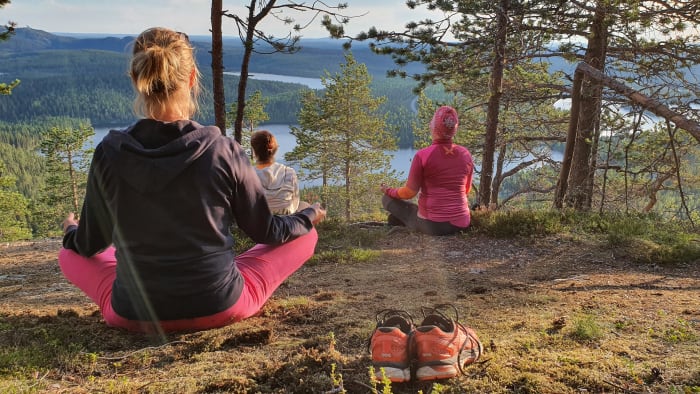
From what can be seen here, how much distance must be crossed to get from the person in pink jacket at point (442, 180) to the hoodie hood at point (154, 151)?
4.46m

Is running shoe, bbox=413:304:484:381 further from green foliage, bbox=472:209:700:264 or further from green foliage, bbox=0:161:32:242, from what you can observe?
green foliage, bbox=0:161:32:242

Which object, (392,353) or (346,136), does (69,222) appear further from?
(346,136)

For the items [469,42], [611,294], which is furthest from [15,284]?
[469,42]

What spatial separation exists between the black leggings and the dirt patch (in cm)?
137

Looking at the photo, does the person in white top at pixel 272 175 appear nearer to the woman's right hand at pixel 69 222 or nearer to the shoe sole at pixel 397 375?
the woman's right hand at pixel 69 222

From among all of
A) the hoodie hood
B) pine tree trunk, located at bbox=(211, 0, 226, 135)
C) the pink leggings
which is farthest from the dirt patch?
pine tree trunk, located at bbox=(211, 0, 226, 135)

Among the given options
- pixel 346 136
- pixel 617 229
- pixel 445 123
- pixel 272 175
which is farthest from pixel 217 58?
pixel 346 136

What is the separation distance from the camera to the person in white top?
5.49 meters

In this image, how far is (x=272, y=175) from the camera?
18.2 ft

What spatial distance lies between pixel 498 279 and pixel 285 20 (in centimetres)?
582

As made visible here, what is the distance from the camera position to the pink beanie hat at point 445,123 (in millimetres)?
6621

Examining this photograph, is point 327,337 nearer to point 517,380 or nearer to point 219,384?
point 219,384

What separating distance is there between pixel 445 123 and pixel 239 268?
4.39 m

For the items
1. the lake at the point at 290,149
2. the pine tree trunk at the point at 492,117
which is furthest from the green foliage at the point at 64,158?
the lake at the point at 290,149
